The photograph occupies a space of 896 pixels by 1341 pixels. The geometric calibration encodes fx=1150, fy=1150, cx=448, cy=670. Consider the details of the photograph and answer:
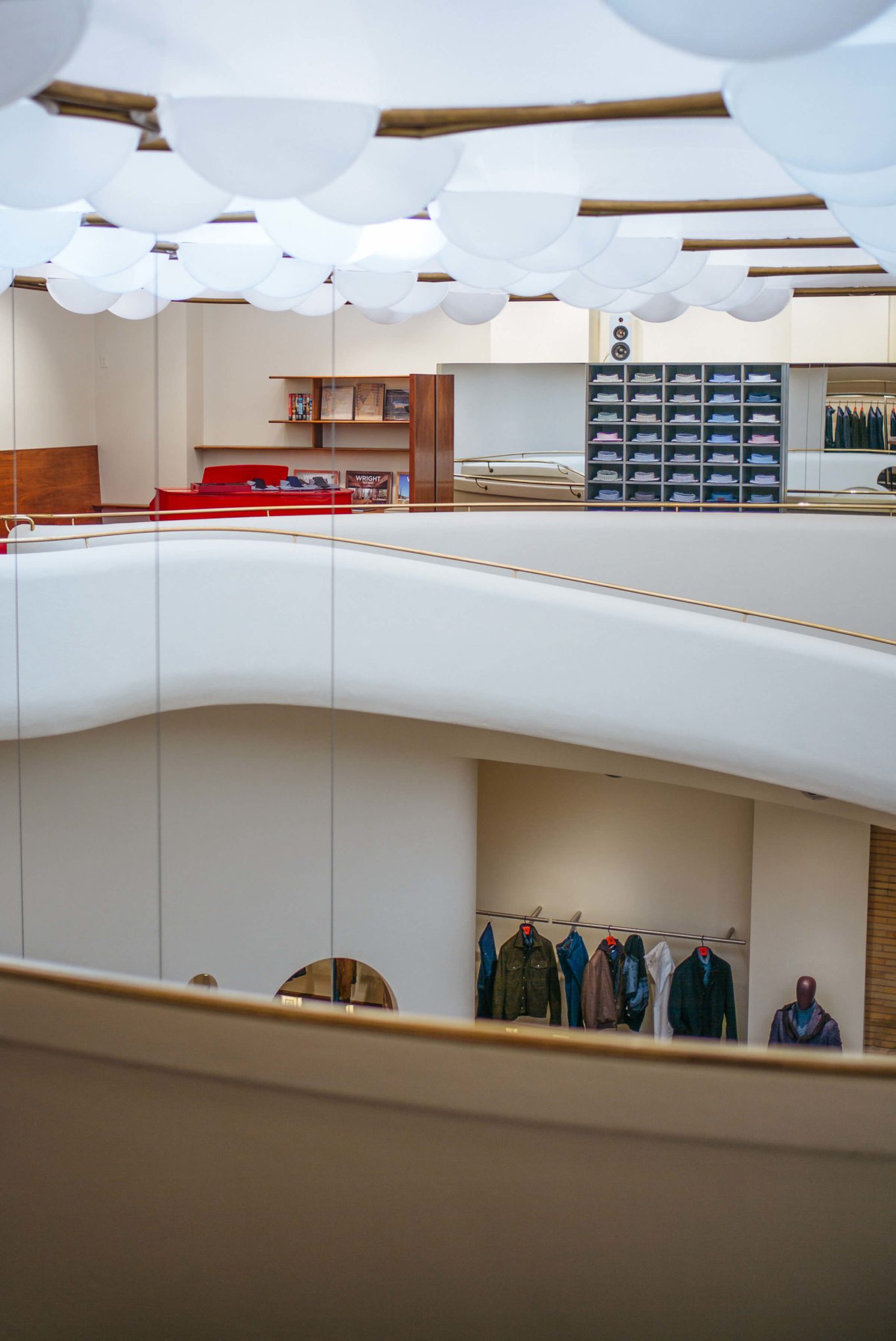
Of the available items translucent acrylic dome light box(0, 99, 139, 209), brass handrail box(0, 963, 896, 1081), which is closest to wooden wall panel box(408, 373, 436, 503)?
translucent acrylic dome light box(0, 99, 139, 209)

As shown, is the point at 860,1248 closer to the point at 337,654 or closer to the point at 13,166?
the point at 13,166

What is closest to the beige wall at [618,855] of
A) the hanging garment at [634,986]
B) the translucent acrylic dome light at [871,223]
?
the hanging garment at [634,986]

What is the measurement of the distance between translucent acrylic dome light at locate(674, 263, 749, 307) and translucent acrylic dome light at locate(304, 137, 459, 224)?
2466 mm

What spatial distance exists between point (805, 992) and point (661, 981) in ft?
3.59

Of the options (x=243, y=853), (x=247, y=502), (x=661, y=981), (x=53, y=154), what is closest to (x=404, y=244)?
(x=53, y=154)

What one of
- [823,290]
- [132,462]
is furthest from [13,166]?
[132,462]

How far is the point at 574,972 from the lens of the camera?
315 inches

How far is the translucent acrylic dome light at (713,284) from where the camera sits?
5066 mm

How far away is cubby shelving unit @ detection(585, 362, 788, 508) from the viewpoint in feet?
27.9

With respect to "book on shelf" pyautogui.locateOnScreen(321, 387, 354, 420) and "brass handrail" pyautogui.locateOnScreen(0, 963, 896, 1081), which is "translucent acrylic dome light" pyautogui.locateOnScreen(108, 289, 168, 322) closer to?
"brass handrail" pyautogui.locateOnScreen(0, 963, 896, 1081)

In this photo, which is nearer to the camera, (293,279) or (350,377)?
(293,279)

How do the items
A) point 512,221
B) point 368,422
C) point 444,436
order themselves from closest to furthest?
point 512,221 → point 444,436 → point 368,422

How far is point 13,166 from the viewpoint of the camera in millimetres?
2627

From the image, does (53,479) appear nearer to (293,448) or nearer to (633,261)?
(293,448)
